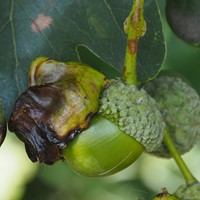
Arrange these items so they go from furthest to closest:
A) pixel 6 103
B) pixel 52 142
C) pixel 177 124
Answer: pixel 177 124 < pixel 6 103 < pixel 52 142

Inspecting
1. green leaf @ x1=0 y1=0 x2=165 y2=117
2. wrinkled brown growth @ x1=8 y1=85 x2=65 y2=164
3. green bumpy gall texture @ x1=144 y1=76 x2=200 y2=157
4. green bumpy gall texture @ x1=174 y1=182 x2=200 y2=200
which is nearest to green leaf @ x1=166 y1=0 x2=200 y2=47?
green bumpy gall texture @ x1=144 y1=76 x2=200 y2=157

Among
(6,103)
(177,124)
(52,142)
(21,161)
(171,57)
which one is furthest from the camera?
(21,161)

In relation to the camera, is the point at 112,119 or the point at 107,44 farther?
the point at 107,44

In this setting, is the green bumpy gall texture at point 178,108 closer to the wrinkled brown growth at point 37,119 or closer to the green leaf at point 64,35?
the green leaf at point 64,35

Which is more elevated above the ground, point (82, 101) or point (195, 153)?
point (82, 101)

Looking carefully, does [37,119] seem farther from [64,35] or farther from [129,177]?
[129,177]

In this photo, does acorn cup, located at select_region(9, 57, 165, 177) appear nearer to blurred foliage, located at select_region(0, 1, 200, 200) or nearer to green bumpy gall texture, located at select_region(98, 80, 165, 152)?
green bumpy gall texture, located at select_region(98, 80, 165, 152)

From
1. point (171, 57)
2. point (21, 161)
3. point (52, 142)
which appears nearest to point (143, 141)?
point (52, 142)

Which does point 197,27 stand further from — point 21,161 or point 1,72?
point 21,161

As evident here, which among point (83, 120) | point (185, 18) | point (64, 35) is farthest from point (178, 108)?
point (83, 120)
